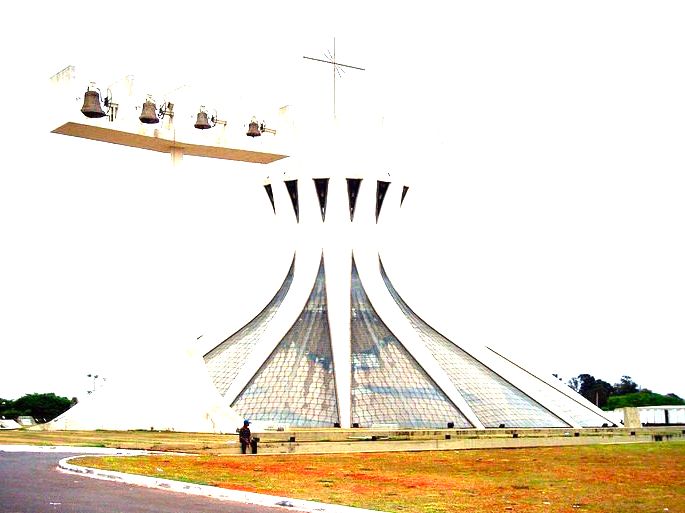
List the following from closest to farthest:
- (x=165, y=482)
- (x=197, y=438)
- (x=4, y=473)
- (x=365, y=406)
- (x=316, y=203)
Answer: (x=165, y=482) → (x=4, y=473) → (x=197, y=438) → (x=365, y=406) → (x=316, y=203)

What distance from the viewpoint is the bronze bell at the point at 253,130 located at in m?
27.9

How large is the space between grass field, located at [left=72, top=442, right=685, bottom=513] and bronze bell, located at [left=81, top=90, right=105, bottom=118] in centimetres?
1018

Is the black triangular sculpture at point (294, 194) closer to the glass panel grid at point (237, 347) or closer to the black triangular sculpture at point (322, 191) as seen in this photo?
the black triangular sculpture at point (322, 191)

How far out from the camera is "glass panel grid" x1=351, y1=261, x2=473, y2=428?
33.8 metres

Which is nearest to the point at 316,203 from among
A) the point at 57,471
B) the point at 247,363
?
the point at 247,363

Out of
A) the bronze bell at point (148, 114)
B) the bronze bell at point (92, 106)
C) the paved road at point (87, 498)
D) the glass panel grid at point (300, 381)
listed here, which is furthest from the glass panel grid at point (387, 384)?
the paved road at point (87, 498)

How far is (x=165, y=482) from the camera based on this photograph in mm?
12930

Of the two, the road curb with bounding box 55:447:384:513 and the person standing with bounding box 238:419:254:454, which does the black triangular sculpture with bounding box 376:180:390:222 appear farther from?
the road curb with bounding box 55:447:384:513

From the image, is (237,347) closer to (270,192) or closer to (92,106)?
(270,192)

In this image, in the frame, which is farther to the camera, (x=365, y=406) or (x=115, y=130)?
(x=365, y=406)

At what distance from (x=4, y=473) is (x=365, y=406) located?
2097 centimetres

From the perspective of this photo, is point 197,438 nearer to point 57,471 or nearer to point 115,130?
point 115,130

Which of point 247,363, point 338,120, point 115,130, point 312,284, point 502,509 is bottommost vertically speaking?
point 502,509

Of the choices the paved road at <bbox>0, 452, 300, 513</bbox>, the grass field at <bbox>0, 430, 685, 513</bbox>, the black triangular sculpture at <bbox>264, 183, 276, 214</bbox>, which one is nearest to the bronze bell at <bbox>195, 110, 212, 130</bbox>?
the grass field at <bbox>0, 430, 685, 513</bbox>
